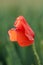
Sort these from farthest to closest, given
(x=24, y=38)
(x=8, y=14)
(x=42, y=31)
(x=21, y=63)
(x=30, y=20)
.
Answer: (x=8, y=14) < (x=30, y=20) < (x=42, y=31) < (x=21, y=63) < (x=24, y=38)

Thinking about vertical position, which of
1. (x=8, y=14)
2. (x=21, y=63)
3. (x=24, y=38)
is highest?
(x=8, y=14)

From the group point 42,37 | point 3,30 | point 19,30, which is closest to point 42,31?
point 42,37

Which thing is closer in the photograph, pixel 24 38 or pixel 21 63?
pixel 24 38

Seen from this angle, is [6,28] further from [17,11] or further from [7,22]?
[17,11]

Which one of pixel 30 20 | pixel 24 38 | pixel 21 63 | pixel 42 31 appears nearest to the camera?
pixel 24 38

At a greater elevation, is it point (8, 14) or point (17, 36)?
point (8, 14)

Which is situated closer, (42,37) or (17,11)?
(42,37)

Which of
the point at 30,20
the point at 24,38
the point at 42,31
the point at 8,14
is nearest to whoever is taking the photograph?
the point at 24,38

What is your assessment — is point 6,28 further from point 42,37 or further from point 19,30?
point 19,30

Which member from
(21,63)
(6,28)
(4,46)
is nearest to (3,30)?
(6,28)
